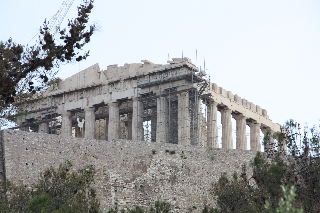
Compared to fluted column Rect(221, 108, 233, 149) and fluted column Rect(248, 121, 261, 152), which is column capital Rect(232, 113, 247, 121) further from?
fluted column Rect(248, 121, 261, 152)

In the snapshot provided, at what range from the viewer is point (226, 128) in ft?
164

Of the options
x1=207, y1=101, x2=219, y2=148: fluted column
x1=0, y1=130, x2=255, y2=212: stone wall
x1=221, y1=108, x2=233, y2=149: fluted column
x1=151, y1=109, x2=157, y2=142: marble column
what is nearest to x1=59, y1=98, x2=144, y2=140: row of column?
x1=151, y1=109, x2=157, y2=142: marble column

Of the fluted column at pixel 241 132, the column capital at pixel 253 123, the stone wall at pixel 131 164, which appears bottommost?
the stone wall at pixel 131 164

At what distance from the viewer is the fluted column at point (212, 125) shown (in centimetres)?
4841

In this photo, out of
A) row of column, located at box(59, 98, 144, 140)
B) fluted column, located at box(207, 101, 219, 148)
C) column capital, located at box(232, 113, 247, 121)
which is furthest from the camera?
column capital, located at box(232, 113, 247, 121)

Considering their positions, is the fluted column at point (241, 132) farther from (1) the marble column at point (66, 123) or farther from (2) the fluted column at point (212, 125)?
(1) the marble column at point (66, 123)

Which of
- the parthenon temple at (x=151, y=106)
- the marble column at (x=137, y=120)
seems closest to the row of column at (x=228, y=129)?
the parthenon temple at (x=151, y=106)

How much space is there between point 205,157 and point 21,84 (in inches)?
774

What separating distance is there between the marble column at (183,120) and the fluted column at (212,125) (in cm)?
245

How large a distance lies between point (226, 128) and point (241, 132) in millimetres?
1947

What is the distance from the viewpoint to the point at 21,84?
20.2m

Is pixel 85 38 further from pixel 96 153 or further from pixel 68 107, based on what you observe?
pixel 68 107

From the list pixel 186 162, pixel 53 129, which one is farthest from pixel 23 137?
pixel 53 129

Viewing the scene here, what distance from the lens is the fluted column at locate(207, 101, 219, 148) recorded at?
159ft
